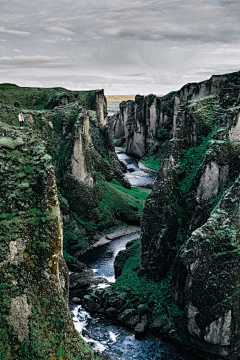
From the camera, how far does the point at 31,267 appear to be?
72.4ft

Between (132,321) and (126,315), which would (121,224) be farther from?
(132,321)

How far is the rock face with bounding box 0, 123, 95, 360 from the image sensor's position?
21516mm

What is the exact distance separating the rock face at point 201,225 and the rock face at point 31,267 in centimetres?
1012

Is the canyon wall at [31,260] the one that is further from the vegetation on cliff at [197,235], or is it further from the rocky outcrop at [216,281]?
the vegetation on cliff at [197,235]

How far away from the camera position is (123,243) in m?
51.9

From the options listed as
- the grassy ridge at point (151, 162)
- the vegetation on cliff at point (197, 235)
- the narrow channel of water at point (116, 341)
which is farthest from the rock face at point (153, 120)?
the narrow channel of water at point (116, 341)

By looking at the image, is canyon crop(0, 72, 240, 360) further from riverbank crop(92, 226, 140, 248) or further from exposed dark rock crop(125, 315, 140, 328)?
riverbank crop(92, 226, 140, 248)

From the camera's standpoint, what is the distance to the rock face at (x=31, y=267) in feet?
70.6

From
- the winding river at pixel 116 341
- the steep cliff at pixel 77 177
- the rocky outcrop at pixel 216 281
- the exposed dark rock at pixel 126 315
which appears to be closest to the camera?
the rocky outcrop at pixel 216 281

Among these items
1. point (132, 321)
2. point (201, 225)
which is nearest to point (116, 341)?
point (132, 321)

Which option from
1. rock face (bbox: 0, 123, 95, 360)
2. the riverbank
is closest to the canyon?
rock face (bbox: 0, 123, 95, 360)

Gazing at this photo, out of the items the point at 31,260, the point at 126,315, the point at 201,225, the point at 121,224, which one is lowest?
the point at 126,315

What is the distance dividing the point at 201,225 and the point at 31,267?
1673cm

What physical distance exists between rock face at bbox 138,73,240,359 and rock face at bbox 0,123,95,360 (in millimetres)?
10122
